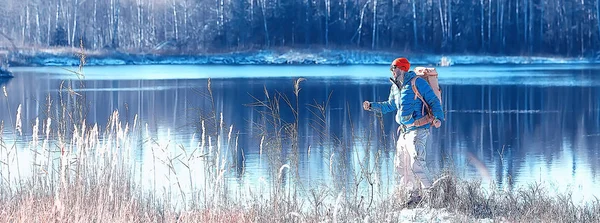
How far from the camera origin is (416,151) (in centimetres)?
737

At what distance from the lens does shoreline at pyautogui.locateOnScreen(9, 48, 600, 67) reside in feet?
196

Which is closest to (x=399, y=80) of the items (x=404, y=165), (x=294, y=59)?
(x=404, y=165)

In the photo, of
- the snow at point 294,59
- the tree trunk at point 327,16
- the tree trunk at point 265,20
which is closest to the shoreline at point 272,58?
the snow at point 294,59

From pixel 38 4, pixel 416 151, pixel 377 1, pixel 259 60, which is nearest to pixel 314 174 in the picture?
pixel 416 151

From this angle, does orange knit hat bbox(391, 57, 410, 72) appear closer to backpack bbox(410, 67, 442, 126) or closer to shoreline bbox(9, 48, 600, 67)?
backpack bbox(410, 67, 442, 126)

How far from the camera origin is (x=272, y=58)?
61656 millimetres

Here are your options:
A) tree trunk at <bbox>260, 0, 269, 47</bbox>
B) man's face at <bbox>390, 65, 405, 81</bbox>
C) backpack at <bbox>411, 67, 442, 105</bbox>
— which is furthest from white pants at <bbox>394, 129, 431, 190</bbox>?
tree trunk at <bbox>260, 0, 269, 47</bbox>

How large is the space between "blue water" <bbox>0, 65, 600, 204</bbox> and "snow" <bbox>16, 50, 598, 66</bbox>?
2401cm

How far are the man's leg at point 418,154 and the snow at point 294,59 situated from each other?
51718mm

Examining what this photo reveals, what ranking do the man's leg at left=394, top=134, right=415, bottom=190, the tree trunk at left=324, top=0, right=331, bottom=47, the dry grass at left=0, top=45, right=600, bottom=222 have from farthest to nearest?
the tree trunk at left=324, top=0, right=331, bottom=47
the man's leg at left=394, top=134, right=415, bottom=190
the dry grass at left=0, top=45, right=600, bottom=222

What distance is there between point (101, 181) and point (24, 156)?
559cm

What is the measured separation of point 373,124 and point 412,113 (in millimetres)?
10006

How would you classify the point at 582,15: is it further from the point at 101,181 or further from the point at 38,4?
the point at 101,181

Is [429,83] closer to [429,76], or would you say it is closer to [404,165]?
[429,76]
